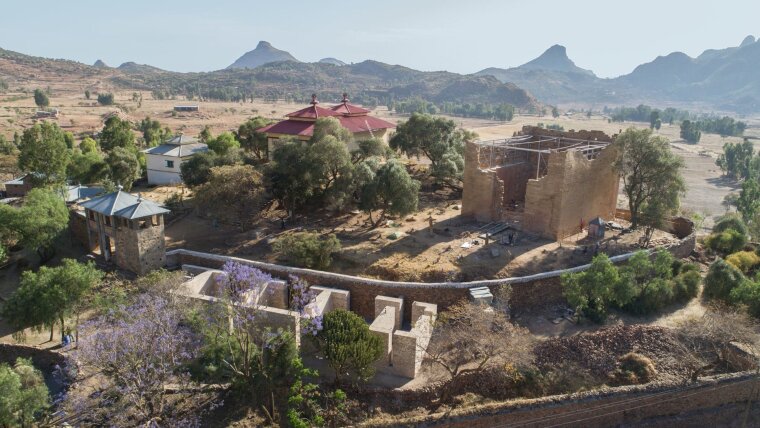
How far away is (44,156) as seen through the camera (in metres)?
29.1

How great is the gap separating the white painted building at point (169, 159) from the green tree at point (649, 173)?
26093 millimetres

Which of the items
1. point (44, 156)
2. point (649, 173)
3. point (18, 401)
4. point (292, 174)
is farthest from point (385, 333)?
point (44, 156)

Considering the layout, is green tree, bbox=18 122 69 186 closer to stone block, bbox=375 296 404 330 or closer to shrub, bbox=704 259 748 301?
stone block, bbox=375 296 404 330

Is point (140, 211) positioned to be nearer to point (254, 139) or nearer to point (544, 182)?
point (254, 139)

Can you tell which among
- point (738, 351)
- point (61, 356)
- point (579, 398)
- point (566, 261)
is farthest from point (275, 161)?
point (738, 351)

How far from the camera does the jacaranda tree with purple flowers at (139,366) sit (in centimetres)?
1441

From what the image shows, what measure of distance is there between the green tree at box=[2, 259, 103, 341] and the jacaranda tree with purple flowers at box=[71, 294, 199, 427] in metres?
3.47

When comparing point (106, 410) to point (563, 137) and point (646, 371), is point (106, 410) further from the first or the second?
point (563, 137)

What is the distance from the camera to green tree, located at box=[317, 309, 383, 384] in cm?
1652

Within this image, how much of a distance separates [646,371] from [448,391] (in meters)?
6.72

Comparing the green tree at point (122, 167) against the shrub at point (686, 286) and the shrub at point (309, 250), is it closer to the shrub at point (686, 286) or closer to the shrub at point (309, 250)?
the shrub at point (309, 250)

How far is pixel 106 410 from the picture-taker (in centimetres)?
1470

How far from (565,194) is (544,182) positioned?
42.2 inches

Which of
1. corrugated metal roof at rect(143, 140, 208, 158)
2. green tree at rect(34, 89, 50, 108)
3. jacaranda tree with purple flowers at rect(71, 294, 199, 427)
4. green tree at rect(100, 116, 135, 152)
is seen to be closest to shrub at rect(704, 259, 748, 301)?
jacaranda tree with purple flowers at rect(71, 294, 199, 427)
